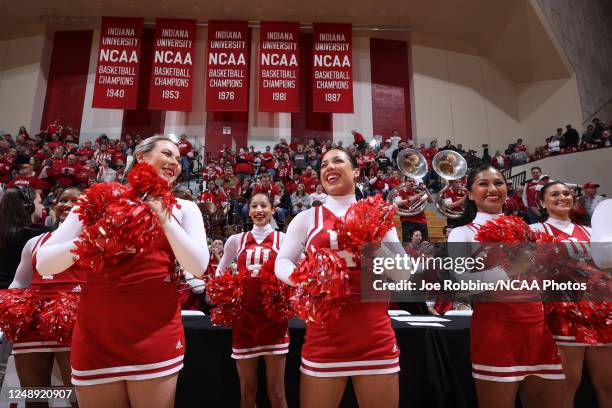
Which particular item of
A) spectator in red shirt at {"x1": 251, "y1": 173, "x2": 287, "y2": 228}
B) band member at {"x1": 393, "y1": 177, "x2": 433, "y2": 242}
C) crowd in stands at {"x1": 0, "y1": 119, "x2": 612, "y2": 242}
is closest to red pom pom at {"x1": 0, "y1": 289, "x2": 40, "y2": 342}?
crowd in stands at {"x1": 0, "y1": 119, "x2": 612, "y2": 242}

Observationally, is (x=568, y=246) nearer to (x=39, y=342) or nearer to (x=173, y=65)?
(x=39, y=342)

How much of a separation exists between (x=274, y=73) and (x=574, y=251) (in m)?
13.1

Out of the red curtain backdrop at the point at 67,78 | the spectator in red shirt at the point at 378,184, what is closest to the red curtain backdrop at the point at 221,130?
the red curtain backdrop at the point at 67,78

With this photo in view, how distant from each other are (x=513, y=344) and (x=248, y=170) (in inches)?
410

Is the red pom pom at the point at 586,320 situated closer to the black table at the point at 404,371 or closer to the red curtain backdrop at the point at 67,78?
the black table at the point at 404,371

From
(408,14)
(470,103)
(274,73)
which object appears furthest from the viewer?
(470,103)

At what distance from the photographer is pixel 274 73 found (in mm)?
14023

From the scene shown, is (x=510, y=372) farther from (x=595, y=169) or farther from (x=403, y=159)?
(x=595, y=169)

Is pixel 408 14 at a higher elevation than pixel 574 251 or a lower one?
higher

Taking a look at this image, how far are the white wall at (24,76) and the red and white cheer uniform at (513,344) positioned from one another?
17.1 metres

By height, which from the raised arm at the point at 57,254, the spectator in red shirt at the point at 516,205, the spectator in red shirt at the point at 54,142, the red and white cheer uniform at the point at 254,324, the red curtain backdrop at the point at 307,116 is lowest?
the red and white cheer uniform at the point at 254,324

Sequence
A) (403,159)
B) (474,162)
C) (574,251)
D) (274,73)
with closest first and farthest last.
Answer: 1. (574,251)
2. (403,159)
3. (474,162)
4. (274,73)

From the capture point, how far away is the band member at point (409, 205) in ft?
21.8

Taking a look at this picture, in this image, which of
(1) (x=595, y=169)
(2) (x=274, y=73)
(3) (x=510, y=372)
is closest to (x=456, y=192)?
(3) (x=510, y=372)
